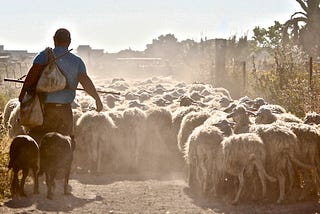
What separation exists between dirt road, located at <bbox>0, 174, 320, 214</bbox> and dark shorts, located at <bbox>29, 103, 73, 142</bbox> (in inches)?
38.9

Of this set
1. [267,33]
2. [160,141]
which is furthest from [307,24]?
[160,141]

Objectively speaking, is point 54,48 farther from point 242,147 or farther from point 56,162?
point 242,147

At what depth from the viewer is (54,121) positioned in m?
7.45

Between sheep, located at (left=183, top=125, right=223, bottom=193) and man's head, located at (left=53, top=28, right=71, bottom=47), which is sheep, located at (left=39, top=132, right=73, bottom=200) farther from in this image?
sheep, located at (left=183, top=125, right=223, bottom=193)

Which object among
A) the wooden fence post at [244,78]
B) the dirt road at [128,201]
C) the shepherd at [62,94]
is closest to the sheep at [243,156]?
the dirt road at [128,201]

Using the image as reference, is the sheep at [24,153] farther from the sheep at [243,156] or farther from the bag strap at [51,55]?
the sheep at [243,156]

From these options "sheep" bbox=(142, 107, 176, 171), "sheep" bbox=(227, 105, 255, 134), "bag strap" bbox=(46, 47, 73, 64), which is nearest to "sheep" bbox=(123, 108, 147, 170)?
"sheep" bbox=(142, 107, 176, 171)

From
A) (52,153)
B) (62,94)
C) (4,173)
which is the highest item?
(62,94)

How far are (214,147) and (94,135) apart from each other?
3.04 metres

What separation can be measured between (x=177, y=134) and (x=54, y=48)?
446 centimetres

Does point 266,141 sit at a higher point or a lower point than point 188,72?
lower

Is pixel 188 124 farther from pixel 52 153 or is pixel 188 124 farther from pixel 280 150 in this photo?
pixel 52 153

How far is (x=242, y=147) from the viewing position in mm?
7578

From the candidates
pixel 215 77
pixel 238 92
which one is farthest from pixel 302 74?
pixel 215 77
